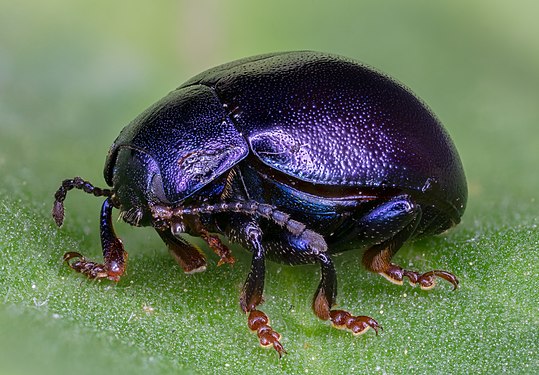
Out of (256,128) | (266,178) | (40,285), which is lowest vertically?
(40,285)

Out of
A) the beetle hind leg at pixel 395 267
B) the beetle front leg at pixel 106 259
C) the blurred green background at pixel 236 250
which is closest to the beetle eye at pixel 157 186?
the beetle front leg at pixel 106 259

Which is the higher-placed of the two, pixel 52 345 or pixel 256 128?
pixel 256 128

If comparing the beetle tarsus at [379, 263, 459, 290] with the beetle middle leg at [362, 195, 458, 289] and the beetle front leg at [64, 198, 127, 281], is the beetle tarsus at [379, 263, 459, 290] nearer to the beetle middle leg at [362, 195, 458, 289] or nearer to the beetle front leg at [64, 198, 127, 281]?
the beetle middle leg at [362, 195, 458, 289]

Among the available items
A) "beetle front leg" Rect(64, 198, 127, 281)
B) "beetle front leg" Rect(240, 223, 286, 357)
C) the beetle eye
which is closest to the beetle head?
the beetle eye

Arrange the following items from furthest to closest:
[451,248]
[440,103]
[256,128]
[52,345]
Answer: [440,103] < [451,248] < [256,128] < [52,345]

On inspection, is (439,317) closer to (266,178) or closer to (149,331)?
(266,178)

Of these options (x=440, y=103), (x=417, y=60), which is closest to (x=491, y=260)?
(x=440, y=103)
